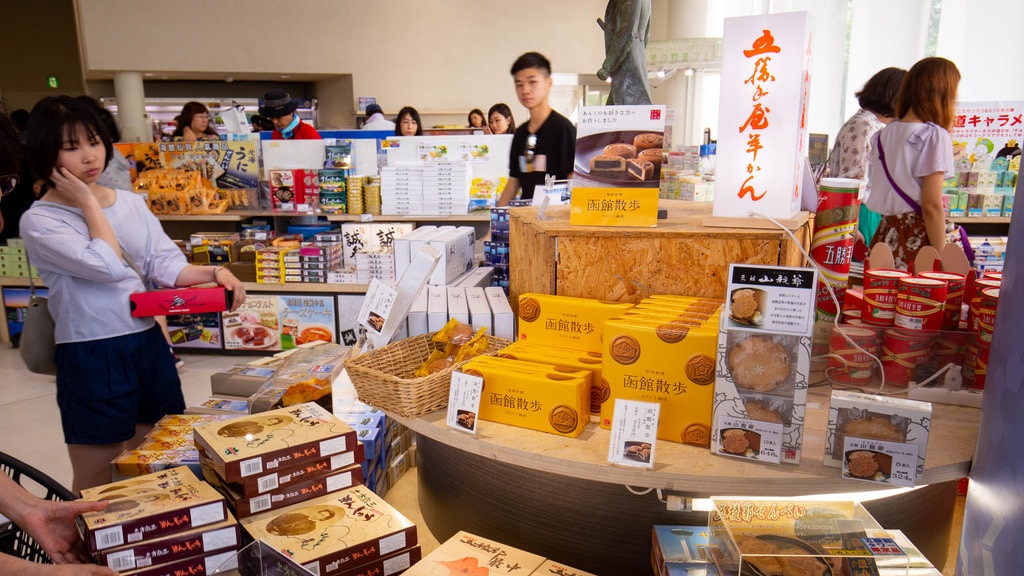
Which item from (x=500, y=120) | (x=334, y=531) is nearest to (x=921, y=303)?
(x=334, y=531)

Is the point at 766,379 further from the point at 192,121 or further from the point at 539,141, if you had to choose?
the point at 192,121

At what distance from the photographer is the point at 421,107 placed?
38.6ft

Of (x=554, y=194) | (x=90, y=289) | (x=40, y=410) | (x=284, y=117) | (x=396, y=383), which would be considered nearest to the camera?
(x=396, y=383)

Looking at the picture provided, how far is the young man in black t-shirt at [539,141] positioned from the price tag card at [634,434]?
2.70m

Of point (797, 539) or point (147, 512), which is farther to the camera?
point (147, 512)

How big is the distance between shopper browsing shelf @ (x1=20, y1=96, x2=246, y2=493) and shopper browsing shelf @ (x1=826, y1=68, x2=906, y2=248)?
11.5 ft

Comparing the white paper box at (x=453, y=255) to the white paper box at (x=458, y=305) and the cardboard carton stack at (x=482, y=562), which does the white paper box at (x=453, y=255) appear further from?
the cardboard carton stack at (x=482, y=562)

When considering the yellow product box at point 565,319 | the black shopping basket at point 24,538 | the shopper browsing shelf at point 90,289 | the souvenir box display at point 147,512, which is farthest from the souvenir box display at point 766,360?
the shopper browsing shelf at point 90,289

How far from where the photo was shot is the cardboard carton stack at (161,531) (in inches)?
55.7

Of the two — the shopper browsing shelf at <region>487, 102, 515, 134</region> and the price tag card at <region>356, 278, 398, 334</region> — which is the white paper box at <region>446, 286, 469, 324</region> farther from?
the shopper browsing shelf at <region>487, 102, 515, 134</region>

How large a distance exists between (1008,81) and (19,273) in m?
8.12

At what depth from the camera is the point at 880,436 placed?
1.31 meters

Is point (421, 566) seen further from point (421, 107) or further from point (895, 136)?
point (421, 107)

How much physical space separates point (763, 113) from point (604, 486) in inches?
41.4
